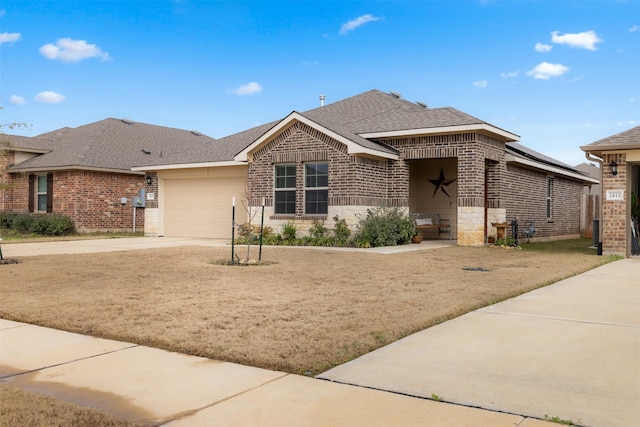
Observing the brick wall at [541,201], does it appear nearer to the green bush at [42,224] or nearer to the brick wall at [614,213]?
the brick wall at [614,213]

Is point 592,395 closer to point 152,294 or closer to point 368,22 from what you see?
point 152,294

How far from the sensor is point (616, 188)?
48.7 feet

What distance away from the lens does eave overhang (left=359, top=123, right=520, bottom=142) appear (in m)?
16.6

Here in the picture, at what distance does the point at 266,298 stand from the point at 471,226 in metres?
11.0

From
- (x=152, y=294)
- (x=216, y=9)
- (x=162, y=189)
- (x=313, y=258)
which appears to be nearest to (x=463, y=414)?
(x=152, y=294)

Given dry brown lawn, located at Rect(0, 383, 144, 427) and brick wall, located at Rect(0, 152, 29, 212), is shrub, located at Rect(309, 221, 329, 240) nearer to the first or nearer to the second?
Result: dry brown lawn, located at Rect(0, 383, 144, 427)

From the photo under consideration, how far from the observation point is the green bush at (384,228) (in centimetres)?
1662

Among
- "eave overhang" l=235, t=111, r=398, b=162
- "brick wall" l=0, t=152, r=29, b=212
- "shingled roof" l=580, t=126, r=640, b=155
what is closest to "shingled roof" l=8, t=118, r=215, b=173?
"brick wall" l=0, t=152, r=29, b=212

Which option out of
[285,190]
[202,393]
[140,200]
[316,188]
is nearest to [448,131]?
[316,188]

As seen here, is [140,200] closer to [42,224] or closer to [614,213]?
[42,224]

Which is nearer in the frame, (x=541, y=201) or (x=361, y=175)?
(x=361, y=175)

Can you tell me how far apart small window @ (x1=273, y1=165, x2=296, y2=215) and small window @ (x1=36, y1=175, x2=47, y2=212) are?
46.5 feet

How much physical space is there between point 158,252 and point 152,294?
713 cm

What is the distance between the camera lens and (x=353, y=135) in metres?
18.0
